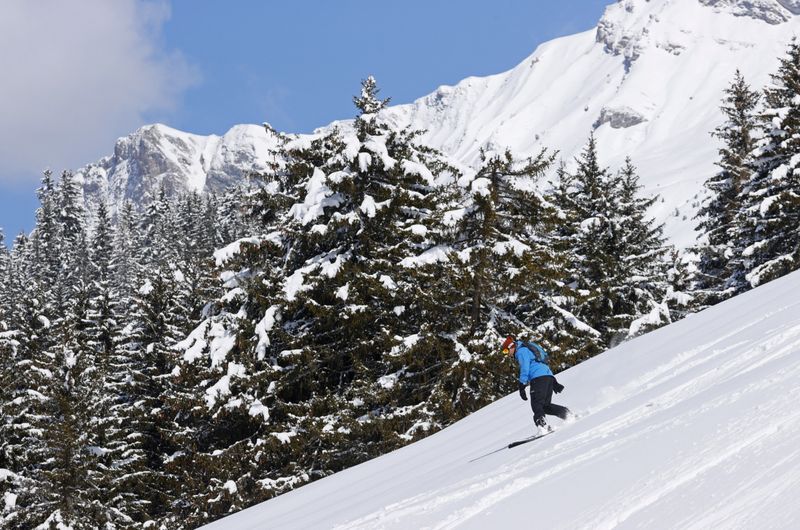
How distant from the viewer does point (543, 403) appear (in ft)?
33.2

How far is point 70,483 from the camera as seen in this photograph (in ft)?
79.8

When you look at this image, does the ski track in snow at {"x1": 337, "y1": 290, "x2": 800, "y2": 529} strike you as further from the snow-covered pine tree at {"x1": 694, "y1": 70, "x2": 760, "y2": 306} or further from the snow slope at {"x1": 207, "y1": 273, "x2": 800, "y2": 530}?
the snow-covered pine tree at {"x1": 694, "y1": 70, "x2": 760, "y2": 306}

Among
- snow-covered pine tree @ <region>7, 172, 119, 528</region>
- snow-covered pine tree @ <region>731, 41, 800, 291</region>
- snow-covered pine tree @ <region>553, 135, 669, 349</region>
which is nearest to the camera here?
snow-covered pine tree @ <region>731, 41, 800, 291</region>

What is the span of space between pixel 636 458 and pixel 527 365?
486 centimetres

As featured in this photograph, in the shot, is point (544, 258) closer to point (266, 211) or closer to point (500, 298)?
point (500, 298)

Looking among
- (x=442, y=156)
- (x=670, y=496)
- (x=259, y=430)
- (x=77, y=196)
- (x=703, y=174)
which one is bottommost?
(x=670, y=496)

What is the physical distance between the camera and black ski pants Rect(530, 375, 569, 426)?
33.0 ft

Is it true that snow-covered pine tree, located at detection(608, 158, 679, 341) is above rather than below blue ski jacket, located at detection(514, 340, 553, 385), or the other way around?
above

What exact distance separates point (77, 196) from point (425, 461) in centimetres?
9753

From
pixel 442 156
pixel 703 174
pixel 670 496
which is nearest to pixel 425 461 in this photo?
pixel 670 496

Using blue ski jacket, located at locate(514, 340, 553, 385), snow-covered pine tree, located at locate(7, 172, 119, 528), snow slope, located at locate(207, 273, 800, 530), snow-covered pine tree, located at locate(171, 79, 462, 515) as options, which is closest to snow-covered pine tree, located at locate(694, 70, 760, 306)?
snow-covered pine tree, located at locate(171, 79, 462, 515)

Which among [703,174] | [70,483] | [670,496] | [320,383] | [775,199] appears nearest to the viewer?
[670,496]

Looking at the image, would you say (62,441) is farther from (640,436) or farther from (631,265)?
(640,436)

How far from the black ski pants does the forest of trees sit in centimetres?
839
